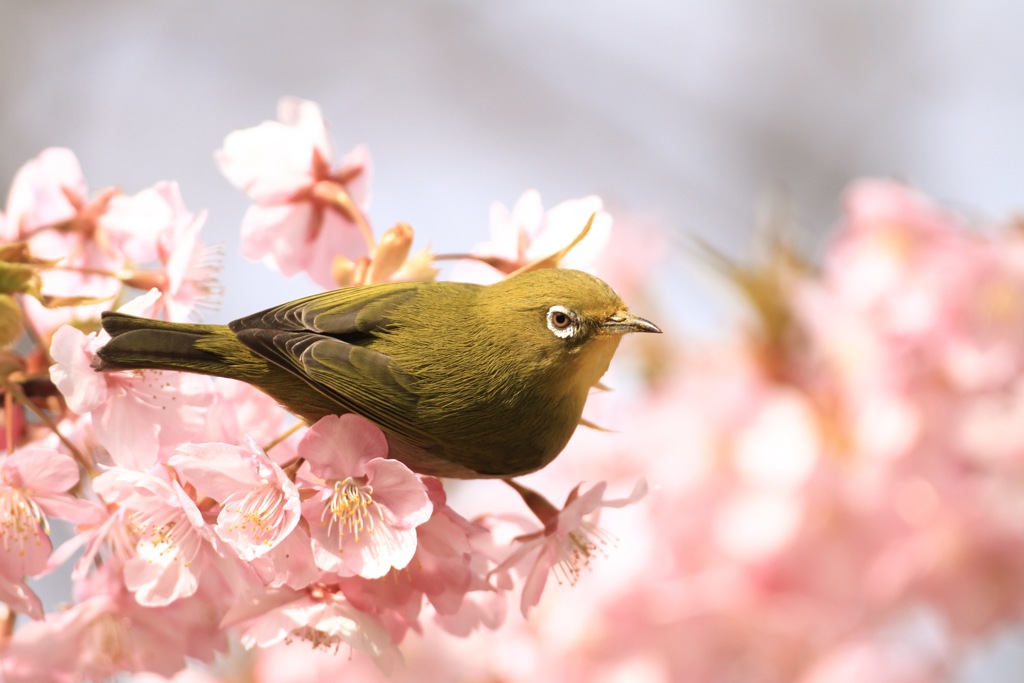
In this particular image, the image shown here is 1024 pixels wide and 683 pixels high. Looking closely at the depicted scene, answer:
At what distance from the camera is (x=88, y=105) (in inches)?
191

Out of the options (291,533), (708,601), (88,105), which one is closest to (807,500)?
(708,601)

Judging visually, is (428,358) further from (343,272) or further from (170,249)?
(170,249)

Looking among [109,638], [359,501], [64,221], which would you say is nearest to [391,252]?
[359,501]

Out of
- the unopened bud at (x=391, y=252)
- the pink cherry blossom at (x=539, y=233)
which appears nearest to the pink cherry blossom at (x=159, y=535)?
the unopened bud at (x=391, y=252)

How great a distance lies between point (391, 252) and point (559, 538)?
36cm

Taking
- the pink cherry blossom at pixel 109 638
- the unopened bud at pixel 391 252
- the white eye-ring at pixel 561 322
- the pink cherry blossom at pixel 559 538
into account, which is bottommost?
the pink cherry blossom at pixel 109 638

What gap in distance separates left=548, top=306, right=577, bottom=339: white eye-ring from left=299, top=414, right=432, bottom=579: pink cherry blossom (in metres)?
0.20

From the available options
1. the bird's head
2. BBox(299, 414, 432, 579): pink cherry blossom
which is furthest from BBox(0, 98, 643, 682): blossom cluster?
the bird's head

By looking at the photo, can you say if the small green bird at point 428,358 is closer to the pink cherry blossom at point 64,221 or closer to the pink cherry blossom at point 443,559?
the pink cherry blossom at point 443,559

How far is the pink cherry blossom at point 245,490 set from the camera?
94 centimetres

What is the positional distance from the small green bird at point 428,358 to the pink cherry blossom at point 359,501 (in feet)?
0.08

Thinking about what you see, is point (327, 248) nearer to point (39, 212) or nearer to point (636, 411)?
point (39, 212)

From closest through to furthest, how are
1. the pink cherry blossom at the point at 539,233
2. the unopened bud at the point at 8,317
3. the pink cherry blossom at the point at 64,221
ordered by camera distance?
1. the unopened bud at the point at 8,317
2. the pink cherry blossom at the point at 539,233
3. the pink cherry blossom at the point at 64,221

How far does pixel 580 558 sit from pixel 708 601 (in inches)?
55.8
